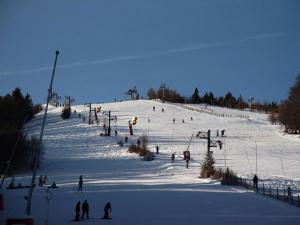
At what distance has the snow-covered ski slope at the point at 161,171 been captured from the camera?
27.3 metres

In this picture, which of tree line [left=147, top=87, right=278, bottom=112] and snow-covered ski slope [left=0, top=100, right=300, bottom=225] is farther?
tree line [left=147, top=87, right=278, bottom=112]

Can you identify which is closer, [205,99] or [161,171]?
[161,171]

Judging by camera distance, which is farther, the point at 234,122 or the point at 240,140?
the point at 234,122

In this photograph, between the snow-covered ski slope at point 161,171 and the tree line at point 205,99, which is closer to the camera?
the snow-covered ski slope at point 161,171

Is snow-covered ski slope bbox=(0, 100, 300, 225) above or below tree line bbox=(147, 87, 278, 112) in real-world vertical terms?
below

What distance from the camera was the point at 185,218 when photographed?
25.6 meters

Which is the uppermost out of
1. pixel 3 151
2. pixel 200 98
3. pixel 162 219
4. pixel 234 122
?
pixel 200 98

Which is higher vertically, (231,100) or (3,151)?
(231,100)

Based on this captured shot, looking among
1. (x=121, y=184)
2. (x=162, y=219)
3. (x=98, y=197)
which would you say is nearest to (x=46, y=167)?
(x=121, y=184)

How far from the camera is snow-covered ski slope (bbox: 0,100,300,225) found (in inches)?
1074

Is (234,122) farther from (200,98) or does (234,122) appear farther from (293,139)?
(200,98)

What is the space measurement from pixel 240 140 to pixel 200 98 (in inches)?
3953

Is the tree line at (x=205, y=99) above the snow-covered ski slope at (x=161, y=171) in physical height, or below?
above

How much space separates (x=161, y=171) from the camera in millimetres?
48344
